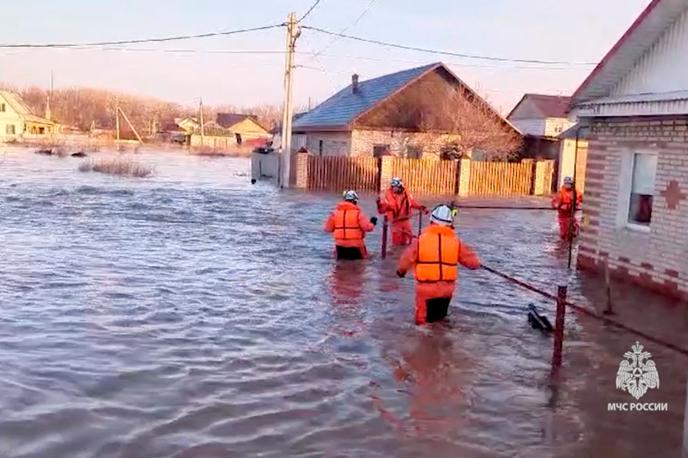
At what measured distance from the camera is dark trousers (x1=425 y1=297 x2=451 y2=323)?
317 inches

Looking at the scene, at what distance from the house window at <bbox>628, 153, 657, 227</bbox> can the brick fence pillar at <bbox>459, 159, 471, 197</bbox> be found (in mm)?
20055

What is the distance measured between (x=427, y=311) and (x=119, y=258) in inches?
241

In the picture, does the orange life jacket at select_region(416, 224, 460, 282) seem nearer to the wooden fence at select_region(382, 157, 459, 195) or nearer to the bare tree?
the wooden fence at select_region(382, 157, 459, 195)

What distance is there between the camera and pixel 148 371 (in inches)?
252

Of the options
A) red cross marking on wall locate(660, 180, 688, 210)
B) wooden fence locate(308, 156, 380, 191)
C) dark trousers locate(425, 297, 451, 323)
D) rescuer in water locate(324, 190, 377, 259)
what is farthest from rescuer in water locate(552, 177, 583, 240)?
wooden fence locate(308, 156, 380, 191)

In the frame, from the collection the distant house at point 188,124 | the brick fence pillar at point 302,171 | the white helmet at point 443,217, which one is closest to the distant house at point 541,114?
the brick fence pillar at point 302,171

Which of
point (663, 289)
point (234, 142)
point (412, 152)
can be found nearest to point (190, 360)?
point (663, 289)

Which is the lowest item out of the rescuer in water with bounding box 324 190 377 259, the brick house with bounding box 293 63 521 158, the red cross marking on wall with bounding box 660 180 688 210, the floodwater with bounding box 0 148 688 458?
the floodwater with bounding box 0 148 688 458

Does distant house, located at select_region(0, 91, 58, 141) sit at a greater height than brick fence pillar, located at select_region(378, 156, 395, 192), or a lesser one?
greater

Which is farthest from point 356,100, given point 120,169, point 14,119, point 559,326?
point 14,119

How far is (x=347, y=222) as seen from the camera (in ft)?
38.6

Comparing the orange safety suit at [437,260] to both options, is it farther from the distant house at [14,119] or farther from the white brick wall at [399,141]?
the distant house at [14,119]

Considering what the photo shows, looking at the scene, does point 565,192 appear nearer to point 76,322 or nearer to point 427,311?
point 427,311

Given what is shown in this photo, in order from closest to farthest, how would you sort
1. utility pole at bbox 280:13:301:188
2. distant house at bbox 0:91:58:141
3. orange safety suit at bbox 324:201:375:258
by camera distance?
orange safety suit at bbox 324:201:375:258
utility pole at bbox 280:13:301:188
distant house at bbox 0:91:58:141
